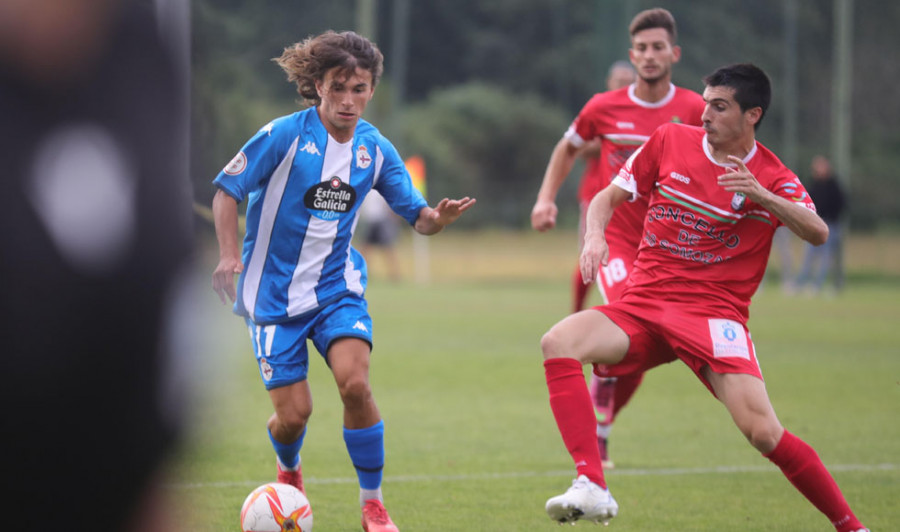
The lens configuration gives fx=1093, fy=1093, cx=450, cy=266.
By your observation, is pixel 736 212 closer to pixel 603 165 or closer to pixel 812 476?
pixel 812 476

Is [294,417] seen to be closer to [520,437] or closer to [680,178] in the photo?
[680,178]

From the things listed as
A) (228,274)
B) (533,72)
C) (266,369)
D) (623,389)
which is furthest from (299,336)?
(533,72)

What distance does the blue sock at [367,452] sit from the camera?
4.25 metres

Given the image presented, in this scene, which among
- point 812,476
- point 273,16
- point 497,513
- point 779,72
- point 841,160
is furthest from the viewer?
point 273,16

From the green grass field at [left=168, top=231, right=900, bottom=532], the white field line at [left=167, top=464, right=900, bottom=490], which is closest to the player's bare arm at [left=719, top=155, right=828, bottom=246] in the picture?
the green grass field at [left=168, top=231, right=900, bottom=532]

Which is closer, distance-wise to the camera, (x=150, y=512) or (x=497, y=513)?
(x=150, y=512)

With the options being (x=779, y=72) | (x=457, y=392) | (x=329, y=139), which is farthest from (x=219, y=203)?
(x=779, y=72)

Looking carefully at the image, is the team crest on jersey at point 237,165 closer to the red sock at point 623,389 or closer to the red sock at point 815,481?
the red sock at point 815,481

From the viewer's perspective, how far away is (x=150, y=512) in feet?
3.74

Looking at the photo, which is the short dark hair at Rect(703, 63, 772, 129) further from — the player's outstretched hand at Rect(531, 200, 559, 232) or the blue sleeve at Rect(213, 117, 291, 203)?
the blue sleeve at Rect(213, 117, 291, 203)

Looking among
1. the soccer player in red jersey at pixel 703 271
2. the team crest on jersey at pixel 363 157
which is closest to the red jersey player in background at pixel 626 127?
the soccer player in red jersey at pixel 703 271

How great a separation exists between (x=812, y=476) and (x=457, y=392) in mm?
5041

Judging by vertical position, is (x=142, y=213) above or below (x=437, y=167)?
above

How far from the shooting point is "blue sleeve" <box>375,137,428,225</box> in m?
4.64
